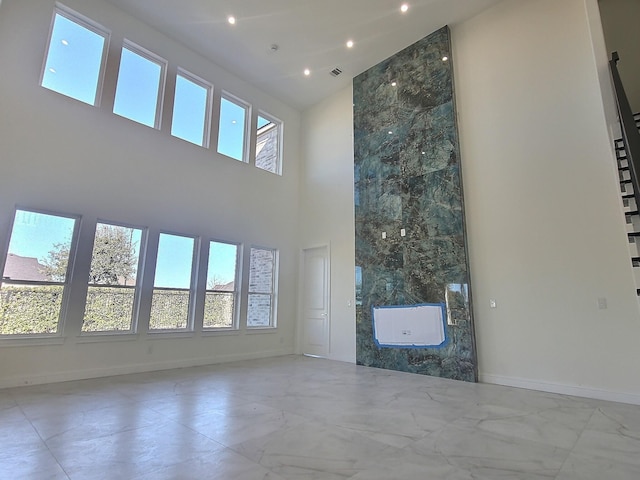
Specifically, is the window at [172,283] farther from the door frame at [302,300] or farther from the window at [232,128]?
the door frame at [302,300]

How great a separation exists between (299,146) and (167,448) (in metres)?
7.28

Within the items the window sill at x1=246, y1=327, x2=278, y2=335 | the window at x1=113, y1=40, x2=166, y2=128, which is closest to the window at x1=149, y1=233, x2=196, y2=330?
the window sill at x1=246, y1=327, x2=278, y2=335

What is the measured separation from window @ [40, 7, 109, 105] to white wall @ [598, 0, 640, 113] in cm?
774

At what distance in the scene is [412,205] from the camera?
6.00m

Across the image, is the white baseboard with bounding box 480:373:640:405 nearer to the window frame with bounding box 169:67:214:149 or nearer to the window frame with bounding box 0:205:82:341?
the window frame with bounding box 0:205:82:341

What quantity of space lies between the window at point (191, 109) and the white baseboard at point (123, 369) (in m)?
4.04

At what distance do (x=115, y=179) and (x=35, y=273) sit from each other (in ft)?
5.64

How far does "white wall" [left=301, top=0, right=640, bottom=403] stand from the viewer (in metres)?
4.04

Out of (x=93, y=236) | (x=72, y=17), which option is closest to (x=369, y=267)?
(x=93, y=236)

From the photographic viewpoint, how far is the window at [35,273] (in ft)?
14.4

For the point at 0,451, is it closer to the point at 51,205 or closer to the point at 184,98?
the point at 51,205

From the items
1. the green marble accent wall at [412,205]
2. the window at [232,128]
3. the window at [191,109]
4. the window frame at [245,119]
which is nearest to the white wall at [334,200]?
the green marble accent wall at [412,205]

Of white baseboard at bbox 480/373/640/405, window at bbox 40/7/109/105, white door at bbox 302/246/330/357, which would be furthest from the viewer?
white door at bbox 302/246/330/357

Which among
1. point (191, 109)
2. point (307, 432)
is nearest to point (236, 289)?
point (191, 109)
